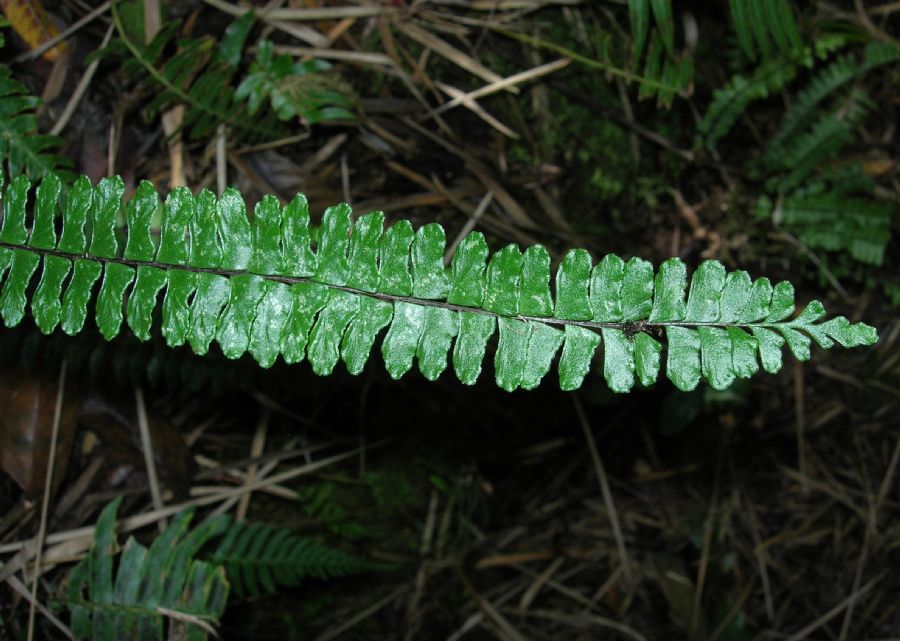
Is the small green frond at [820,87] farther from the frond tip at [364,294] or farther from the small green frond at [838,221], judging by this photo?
the frond tip at [364,294]

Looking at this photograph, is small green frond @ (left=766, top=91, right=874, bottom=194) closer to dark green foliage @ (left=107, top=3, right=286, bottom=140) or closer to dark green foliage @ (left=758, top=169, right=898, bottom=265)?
dark green foliage @ (left=758, top=169, right=898, bottom=265)

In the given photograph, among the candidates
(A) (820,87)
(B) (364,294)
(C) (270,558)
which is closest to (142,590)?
(C) (270,558)

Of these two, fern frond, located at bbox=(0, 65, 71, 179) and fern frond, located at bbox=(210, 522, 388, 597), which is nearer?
fern frond, located at bbox=(0, 65, 71, 179)

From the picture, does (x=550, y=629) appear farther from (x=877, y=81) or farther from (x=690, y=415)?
(x=877, y=81)

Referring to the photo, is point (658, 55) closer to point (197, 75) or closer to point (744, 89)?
point (744, 89)

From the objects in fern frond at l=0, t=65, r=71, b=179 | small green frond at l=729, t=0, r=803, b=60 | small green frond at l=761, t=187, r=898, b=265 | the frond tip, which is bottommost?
the frond tip

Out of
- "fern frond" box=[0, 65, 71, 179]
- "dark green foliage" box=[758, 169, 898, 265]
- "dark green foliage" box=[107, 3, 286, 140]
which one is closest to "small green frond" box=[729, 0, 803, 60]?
"dark green foliage" box=[758, 169, 898, 265]

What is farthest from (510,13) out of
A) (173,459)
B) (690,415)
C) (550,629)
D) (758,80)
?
(550,629)
